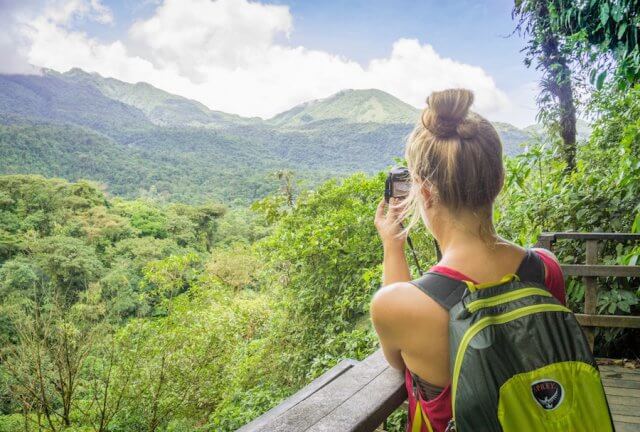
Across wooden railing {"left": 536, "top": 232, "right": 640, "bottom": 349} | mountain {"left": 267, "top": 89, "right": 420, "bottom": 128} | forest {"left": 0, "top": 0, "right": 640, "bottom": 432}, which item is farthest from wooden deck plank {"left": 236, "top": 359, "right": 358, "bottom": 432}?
mountain {"left": 267, "top": 89, "right": 420, "bottom": 128}

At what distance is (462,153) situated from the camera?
2.67 ft

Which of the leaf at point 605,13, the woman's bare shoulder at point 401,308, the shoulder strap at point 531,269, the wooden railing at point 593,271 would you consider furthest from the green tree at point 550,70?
the woman's bare shoulder at point 401,308

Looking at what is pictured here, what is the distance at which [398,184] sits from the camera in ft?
3.34

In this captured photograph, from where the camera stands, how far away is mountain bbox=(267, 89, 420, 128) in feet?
389

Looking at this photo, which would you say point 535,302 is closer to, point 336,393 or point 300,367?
point 336,393

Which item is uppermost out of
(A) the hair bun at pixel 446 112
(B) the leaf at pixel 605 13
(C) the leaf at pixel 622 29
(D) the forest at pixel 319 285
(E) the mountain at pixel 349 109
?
(E) the mountain at pixel 349 109

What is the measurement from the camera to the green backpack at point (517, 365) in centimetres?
66

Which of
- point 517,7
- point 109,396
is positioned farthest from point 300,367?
point 517,7

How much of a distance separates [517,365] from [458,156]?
0.38m

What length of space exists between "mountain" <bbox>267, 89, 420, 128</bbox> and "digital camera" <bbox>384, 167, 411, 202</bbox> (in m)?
108

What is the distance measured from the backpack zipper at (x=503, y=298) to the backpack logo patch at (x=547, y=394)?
135 mm

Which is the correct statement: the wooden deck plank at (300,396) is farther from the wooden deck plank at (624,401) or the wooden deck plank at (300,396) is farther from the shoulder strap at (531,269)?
the wooden deck plank at (624,401)

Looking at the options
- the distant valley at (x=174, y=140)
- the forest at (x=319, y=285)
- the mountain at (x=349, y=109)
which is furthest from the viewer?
the mountain at (x=349, y=109)

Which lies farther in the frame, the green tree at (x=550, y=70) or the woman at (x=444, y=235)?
the green tree at (x=550, y=70)
